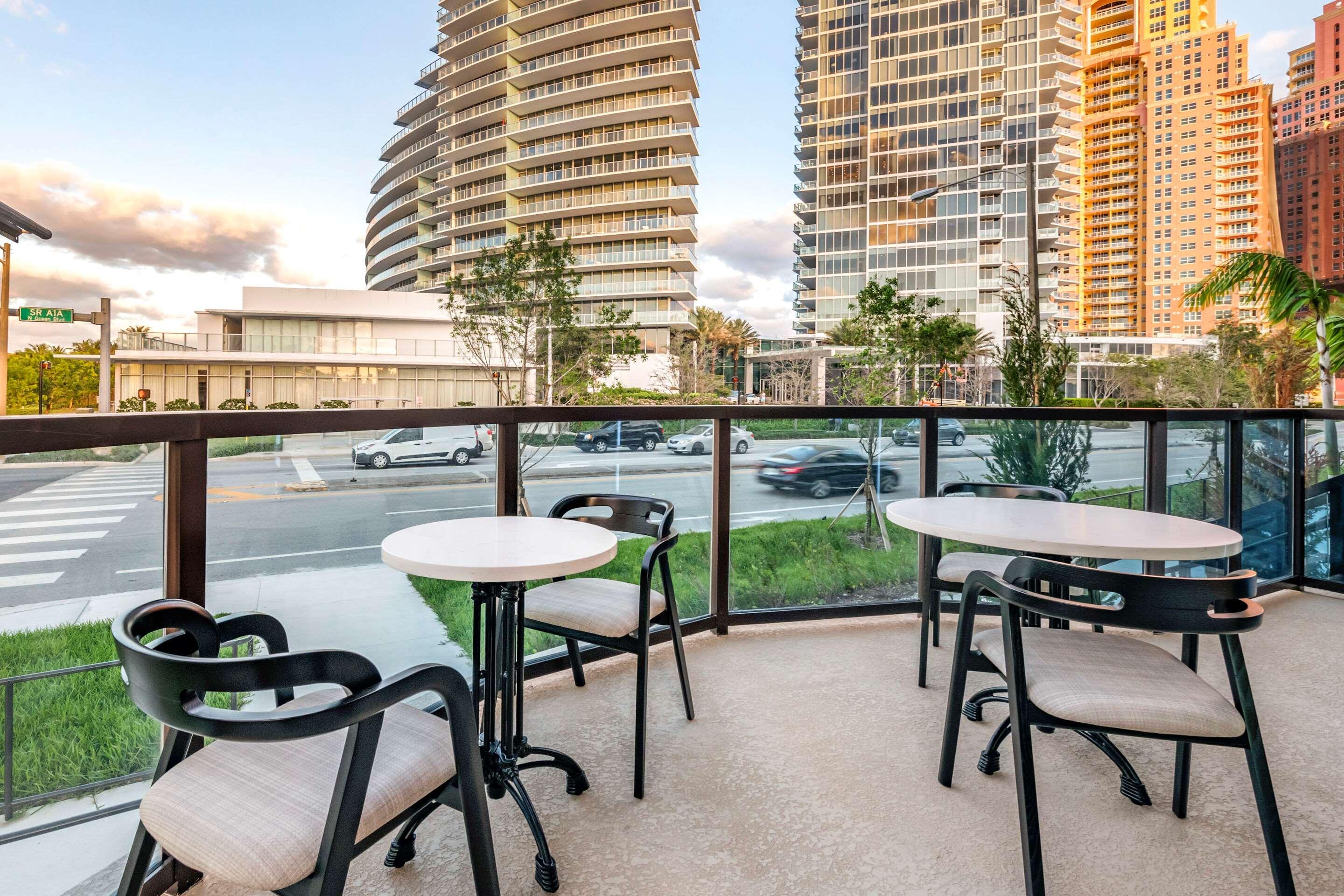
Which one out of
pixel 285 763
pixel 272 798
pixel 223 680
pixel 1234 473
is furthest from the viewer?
pixel 1234 473

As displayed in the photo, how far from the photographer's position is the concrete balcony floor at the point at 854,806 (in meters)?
1.56

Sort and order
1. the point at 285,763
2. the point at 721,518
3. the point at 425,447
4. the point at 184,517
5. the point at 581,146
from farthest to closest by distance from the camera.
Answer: the point at 581,146, the point at 721,518, the point at 425,447, the point at 184,517, the point at 285,763

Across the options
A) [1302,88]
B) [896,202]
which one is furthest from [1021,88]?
[1302,88]

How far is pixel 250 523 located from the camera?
1809 millimetres

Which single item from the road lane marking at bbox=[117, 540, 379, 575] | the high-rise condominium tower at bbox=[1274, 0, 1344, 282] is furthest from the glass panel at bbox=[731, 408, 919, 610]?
the high-rise condominium tower at bbox=[1274, 0, 1344, 282]

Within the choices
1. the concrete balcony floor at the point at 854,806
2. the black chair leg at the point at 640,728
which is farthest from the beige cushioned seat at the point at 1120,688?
the black chair leg at the point at 640,728

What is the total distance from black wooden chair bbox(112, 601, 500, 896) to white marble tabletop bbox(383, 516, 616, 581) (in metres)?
0.31

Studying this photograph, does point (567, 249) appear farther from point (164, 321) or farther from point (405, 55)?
point (405, 55)

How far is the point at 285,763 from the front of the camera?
1.11m

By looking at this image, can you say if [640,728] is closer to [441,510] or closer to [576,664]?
[576,664]

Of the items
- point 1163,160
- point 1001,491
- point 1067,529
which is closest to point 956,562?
point 1001,491

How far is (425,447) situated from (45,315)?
12.4m

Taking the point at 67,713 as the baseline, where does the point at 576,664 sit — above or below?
below

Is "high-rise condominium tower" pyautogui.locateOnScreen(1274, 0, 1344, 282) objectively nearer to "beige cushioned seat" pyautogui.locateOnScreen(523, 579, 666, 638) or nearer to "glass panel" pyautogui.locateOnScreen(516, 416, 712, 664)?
"glass panel" pyautogui.locateOnScreen(516, 416, 712, 664)
